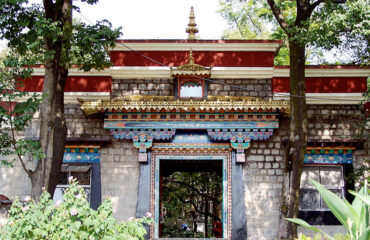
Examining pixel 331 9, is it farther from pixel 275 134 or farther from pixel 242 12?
pixel 242 12

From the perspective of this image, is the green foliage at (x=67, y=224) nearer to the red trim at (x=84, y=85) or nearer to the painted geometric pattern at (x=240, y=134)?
the painted geometric pattern at (x=240, y=134)

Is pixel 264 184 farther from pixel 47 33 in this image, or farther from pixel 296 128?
pixel 47 33

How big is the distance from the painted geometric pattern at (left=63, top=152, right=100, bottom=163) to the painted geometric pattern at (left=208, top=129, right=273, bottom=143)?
2.74m

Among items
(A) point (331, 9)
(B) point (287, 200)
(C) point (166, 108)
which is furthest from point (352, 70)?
(C) point (166, 108)

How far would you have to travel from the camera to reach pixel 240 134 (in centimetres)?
1057

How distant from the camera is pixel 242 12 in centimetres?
2298

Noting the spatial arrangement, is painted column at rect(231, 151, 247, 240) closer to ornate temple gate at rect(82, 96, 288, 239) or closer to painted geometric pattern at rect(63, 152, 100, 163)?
ornate temple gate at rect(82, 96, 288, 239)

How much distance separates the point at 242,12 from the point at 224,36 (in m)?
1.50

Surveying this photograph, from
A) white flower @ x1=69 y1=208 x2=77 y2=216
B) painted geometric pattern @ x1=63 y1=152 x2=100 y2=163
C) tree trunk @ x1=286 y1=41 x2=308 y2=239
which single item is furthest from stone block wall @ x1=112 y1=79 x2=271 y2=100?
white flower @ x1=69 y1=208 x2=77 y2=216

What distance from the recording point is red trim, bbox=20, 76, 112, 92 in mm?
11086

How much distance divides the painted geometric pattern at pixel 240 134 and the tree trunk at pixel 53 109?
3.54 meters

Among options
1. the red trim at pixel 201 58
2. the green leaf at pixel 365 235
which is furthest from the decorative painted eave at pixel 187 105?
the green leaf at pixel 365 235

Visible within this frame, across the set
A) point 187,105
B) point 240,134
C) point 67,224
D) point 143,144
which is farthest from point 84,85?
point 67,224

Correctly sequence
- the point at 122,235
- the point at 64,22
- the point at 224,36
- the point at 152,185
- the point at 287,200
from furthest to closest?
the point at 224,36 < the point at 152,185 < the point at 287,200 < the point at 64,22 < the point at 122,235
